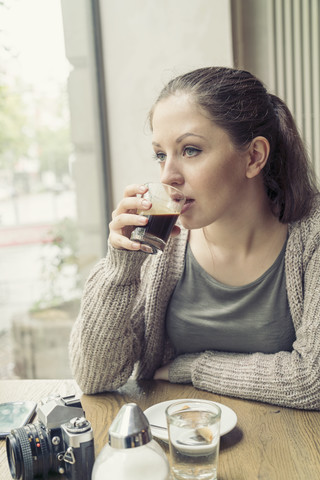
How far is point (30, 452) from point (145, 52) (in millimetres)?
2115

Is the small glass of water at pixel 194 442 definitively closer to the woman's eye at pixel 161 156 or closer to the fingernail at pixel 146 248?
the fingernail at pixel 146 248

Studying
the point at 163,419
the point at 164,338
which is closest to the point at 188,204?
the point at 164,338

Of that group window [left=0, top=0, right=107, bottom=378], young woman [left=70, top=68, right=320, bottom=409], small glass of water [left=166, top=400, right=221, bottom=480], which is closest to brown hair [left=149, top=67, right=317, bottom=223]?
young woman [left=70, top=68, right=320, bottom=409]

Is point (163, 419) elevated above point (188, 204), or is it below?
below

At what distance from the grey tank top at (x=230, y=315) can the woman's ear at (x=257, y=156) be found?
0.74 feet

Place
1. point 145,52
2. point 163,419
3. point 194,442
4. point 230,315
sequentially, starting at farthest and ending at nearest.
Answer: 1. point 145,52
2. point 230,315
3. point 163,419
4. point 194,442

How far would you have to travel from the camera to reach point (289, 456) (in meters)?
0.96

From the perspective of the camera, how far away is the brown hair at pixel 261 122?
4.63 feet

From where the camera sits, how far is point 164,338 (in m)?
1.54

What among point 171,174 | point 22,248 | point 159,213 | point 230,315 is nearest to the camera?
point 159,213

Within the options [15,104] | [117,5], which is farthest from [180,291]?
[117,5]

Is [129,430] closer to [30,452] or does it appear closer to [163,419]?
[30,452]

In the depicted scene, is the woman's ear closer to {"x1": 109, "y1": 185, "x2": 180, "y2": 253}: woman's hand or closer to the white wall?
{"x1": 109, "y1": 185, "x2": 180, "y2": 253}: woman's hand

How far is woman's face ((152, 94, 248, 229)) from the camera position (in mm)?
1351
